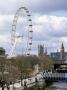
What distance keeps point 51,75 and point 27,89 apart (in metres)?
58.8

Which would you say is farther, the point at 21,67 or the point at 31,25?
the point at 31,25

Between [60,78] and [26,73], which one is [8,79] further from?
[60,78]

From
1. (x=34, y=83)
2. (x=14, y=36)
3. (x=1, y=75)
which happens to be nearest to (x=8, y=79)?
(x=1, y=75)

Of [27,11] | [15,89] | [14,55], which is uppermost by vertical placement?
[27,11]

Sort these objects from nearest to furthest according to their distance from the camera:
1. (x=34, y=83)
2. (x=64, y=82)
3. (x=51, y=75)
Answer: (x=34, y=83), (x=51, y=75), (x=64, y=82)

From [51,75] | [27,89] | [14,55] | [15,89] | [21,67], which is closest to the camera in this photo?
[15,89]

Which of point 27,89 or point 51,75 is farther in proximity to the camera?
point 51,75

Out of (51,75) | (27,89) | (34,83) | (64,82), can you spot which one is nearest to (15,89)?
(27,89)

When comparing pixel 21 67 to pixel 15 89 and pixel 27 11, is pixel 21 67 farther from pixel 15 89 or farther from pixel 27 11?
pixel 15 89

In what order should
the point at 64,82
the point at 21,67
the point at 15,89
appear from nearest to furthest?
the point at 15,89 → the point at 21,67 → the point at 64,82

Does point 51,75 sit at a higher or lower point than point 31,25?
lower

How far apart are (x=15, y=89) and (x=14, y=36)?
289ft

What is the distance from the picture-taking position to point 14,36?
18075 centimetres

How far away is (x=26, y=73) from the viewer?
160 metres
